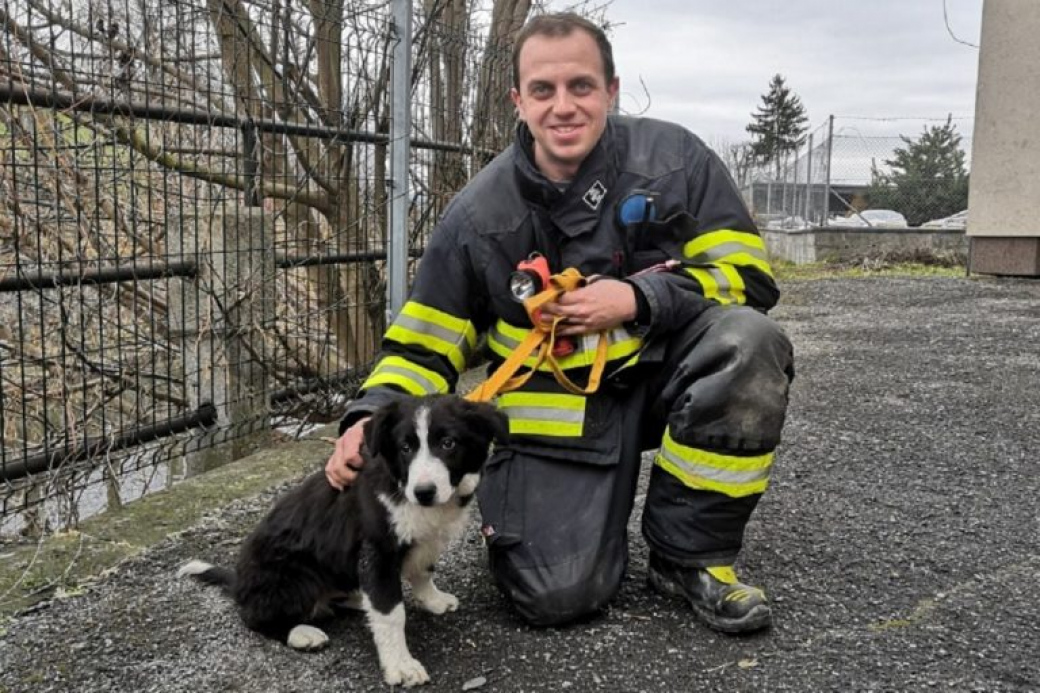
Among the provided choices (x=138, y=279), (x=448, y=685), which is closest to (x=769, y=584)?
(x=448, y=685)

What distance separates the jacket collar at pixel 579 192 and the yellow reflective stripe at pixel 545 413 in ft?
1.83

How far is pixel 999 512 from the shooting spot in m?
3.88

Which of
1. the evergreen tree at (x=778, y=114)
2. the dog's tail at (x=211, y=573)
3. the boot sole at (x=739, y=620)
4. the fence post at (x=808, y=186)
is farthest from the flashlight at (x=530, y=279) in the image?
the evergreen tree at (x=778, y=114)

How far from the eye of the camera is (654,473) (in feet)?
10.2

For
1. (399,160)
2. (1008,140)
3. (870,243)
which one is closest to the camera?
(399,160)

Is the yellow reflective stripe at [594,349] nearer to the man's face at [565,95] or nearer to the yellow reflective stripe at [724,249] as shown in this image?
the yellow reflective stripe at [724,249]

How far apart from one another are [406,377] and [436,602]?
739 millimetres

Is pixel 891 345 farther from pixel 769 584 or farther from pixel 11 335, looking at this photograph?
pixel 11 335

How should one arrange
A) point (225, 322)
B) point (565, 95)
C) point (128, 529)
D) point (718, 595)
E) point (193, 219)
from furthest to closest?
1. point (225, 322)
2. point (193, 219)
3. point (128, 529)
4. point (565, 95)
5. point (718, 595)

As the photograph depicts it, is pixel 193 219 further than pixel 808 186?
No

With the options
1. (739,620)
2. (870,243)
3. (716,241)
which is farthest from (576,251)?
(870,243)

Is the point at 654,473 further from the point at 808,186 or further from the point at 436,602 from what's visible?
the point at 808,186

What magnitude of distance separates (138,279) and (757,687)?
319 centimetres

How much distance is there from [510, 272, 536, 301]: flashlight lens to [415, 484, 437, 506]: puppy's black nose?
0.78 m
